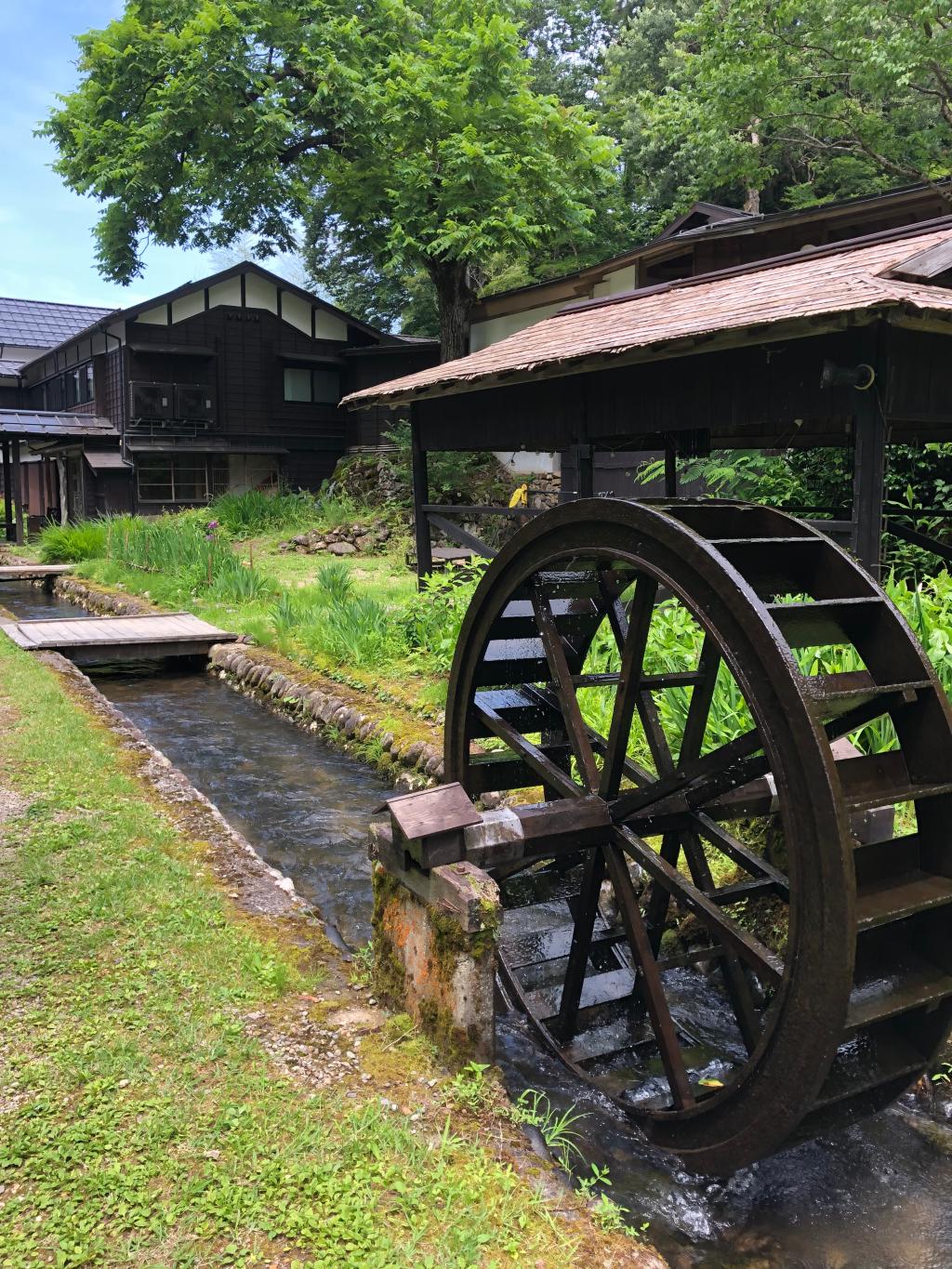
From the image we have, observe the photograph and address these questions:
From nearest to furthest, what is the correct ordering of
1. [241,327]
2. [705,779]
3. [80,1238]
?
[80,1238], [705,779], [241,327]

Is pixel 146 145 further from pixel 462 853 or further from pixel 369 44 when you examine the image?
pixel 462 853

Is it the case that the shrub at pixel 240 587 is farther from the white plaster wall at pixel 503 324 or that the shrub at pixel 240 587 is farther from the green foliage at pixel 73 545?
the white plaster wall at pixel 503 324

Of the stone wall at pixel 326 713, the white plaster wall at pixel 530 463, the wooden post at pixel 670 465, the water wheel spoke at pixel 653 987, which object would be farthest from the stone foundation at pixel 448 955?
the white plaster wall at pixel 530 463

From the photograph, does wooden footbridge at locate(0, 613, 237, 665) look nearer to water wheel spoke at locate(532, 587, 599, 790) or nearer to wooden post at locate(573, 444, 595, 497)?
wooden post at locate(573, 444, 595, 497)

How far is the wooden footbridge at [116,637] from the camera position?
10602mm

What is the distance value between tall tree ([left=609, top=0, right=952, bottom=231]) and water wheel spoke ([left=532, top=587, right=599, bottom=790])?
13.6 meters

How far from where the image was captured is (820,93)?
61.1 ft

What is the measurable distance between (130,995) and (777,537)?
9.68 ft

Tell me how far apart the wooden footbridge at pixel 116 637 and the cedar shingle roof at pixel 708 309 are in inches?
151

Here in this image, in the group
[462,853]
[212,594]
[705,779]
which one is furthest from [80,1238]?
[212,594]

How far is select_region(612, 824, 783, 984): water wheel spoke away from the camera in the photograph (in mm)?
2996

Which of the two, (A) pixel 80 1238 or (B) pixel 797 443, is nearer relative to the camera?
(A) pixel 80 1238

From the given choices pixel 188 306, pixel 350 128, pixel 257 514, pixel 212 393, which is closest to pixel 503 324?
pixel 350 128

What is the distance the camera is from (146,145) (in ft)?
63.6
